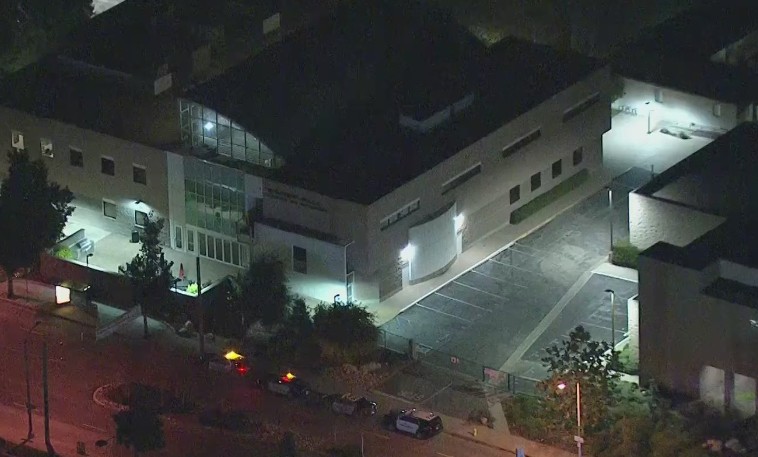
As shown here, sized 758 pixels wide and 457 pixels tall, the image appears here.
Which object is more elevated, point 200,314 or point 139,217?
point 139,217

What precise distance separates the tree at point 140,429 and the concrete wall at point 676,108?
49055 mm

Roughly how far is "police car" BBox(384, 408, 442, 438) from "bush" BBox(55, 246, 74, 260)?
26.2 m

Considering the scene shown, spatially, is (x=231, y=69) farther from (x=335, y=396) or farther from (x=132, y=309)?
(x=335, y=396)

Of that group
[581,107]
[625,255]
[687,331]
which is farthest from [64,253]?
[687,331]

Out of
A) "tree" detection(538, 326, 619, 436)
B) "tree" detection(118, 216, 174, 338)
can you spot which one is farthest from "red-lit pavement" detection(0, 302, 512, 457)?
"tree" detection(538, 326, 619, 436)

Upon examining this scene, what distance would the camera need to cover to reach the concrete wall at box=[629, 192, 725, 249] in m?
110

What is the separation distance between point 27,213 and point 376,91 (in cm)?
2277

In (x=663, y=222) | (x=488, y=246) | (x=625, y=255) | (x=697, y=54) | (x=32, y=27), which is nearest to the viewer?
(x=663, y=222)

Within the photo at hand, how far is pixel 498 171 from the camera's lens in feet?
383

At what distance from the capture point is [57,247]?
11519 centimetres

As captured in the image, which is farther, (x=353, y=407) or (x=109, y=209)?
(x=109, y=209)

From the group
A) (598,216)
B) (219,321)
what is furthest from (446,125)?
(219,321)

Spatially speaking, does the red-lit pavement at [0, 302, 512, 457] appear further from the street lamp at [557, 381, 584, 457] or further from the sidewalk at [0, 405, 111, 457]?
the street lamp at [557, 381, 584, 457]

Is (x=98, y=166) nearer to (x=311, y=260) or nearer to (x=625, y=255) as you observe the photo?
(x=311, y=260)
